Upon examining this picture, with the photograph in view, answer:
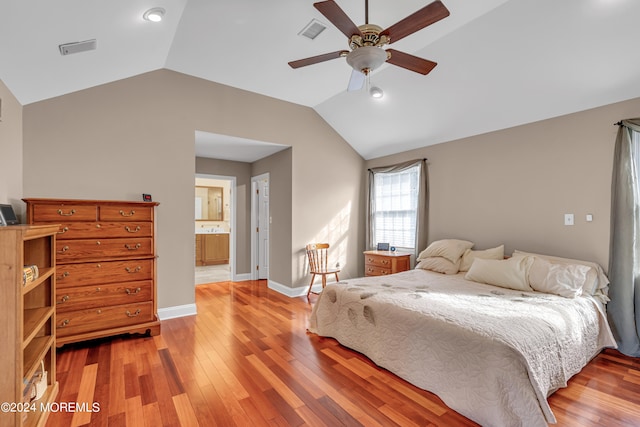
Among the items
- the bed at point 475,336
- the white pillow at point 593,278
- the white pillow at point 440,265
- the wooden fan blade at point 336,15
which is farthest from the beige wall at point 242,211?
the white pillow at point 593,278

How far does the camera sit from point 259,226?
5973 mm

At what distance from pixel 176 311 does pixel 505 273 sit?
11.9ft

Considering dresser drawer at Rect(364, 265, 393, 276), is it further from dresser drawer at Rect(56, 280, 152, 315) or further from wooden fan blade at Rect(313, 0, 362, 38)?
wooden fan blade at Rect(313, 0, 362, 38)

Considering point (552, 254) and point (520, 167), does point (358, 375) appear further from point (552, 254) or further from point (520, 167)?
point (520, 167)

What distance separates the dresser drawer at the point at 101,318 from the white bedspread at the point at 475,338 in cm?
179

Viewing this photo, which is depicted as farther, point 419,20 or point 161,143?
point 161,143

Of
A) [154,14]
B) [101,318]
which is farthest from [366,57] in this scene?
[101,318]

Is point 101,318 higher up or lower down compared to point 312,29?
lower down

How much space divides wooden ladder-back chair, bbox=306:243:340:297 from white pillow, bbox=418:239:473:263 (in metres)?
1.37

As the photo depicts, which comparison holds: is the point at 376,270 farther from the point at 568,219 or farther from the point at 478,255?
the point at 568,219

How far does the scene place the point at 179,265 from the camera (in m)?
3.79

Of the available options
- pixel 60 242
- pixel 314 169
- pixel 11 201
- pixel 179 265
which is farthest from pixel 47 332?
pixel 314 169

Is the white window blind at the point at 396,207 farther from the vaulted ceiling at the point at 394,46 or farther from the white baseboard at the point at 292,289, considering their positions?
the white baseboard at the point at 292,289

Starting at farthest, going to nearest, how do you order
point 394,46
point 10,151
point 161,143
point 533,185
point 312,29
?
point 161,143 < point 533,185 < point 394,46 < point 312,29 < point 10,151
